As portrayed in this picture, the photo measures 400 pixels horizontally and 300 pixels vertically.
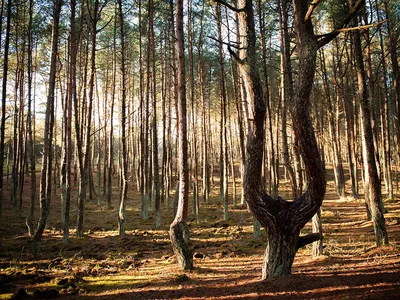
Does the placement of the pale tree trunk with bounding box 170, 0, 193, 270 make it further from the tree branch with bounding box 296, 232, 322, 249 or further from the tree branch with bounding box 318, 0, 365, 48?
the tree branch with bounding box 318, 0, 365, 48

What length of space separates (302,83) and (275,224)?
259 cm

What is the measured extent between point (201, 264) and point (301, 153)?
4.95m

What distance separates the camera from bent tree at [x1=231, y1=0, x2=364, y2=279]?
189 inches

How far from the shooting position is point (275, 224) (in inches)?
193

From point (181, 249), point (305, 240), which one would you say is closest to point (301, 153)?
point (305, 240)

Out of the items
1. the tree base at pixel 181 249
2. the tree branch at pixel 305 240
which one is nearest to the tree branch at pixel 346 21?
the tree branch at pixel 305 240

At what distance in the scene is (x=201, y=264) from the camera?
317 inches

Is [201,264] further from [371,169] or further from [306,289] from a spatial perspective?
[371,169]

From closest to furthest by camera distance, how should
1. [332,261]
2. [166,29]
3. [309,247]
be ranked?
1. [332,261]
2. [309,247]
3. [166,29]

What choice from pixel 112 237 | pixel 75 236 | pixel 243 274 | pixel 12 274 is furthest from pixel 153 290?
pixel 75 236

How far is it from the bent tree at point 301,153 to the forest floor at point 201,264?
0.61 metres

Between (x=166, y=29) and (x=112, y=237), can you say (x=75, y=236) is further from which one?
(x=166, y=29)

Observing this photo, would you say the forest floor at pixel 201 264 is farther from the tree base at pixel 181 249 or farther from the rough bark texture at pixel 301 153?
the rough bark texture at pixel 301 153

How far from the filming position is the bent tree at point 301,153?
4.80 m
